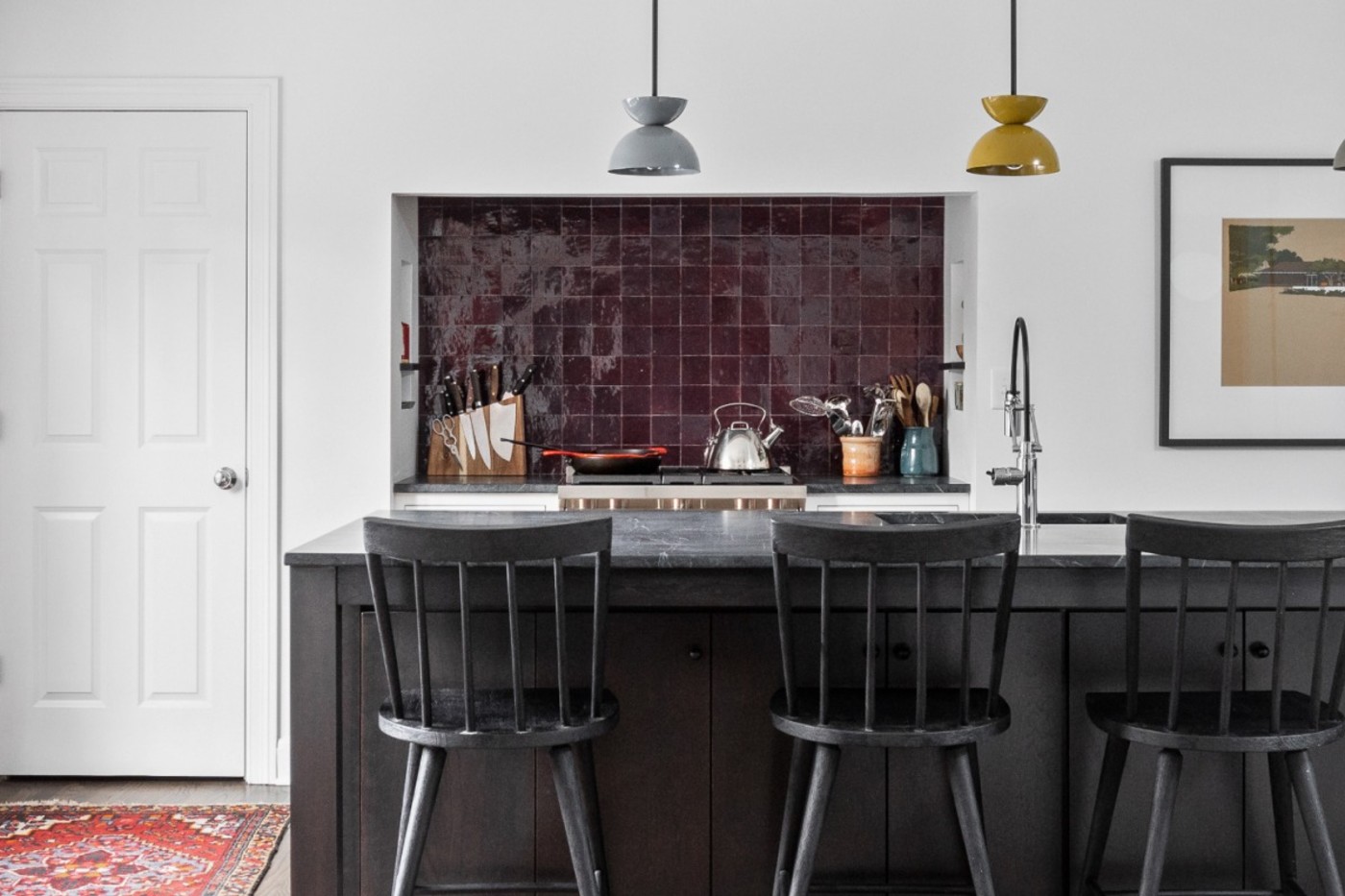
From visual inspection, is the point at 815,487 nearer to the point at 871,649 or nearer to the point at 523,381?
the point at 523,381

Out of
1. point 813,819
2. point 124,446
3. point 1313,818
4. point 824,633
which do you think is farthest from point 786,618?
point 124,446

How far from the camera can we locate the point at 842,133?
13.0 ft

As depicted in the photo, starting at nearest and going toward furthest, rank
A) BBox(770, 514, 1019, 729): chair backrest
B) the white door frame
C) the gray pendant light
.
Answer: BBox(770, 514, 1019, 729): chair backrest
the gray pendant light
the white door frame

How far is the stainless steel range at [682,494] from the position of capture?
3949mm

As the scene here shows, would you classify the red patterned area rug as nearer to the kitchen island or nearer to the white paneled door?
the white paneled door

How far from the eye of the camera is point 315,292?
3939 millimetres

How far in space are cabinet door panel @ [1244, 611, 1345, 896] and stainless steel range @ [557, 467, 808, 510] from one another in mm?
1687

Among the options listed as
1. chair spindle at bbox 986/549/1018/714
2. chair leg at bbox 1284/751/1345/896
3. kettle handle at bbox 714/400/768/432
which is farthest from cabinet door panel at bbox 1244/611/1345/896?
kettle handle at bbox 714/400/768/432

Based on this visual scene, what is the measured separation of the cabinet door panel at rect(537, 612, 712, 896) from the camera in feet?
8.18

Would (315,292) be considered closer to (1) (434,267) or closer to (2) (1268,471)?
(1) (434,267)

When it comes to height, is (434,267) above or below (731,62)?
below

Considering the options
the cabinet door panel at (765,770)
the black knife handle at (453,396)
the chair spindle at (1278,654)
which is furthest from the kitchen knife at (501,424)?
the chair spindle at (1278,654)

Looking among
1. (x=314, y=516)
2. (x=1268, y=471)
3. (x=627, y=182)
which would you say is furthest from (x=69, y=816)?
(x=1268, y=471)

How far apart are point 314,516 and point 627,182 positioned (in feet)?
4.75
